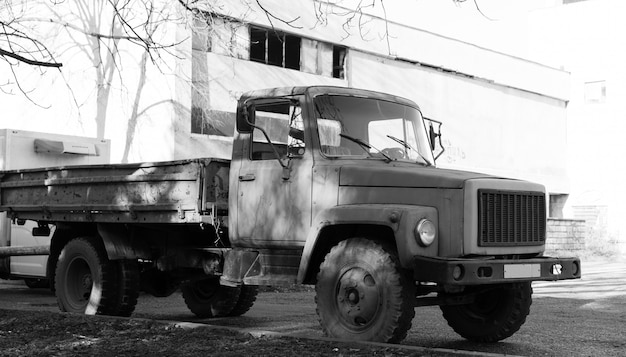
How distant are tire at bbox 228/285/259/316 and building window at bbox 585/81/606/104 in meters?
36.9

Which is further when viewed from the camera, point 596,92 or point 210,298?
point 596,92

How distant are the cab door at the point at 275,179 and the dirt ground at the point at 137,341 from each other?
1.09m

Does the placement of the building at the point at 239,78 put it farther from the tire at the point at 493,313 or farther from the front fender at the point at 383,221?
the front fender at the point at 383,221

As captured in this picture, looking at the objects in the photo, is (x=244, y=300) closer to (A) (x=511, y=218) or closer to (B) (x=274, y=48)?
(A) (x=511, y=218)

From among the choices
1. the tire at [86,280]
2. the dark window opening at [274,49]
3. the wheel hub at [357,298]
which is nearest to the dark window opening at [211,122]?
the dark window opening at [274,49]

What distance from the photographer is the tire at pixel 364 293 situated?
312 inches

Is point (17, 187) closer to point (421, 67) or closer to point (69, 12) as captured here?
point (69, 12)

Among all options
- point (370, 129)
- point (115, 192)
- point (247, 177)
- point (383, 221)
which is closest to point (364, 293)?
point (383, 221)

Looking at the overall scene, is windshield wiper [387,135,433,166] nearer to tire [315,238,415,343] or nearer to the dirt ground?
tire [315,238,415,343]

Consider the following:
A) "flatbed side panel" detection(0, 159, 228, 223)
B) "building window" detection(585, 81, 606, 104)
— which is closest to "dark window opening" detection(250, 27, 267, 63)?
"flatbed side panel" detection(0, 159, 228, 223)

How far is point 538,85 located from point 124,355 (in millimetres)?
37095

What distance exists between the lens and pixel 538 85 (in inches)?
1678

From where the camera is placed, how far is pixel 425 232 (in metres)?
8.05

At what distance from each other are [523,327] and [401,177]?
11.1ft
